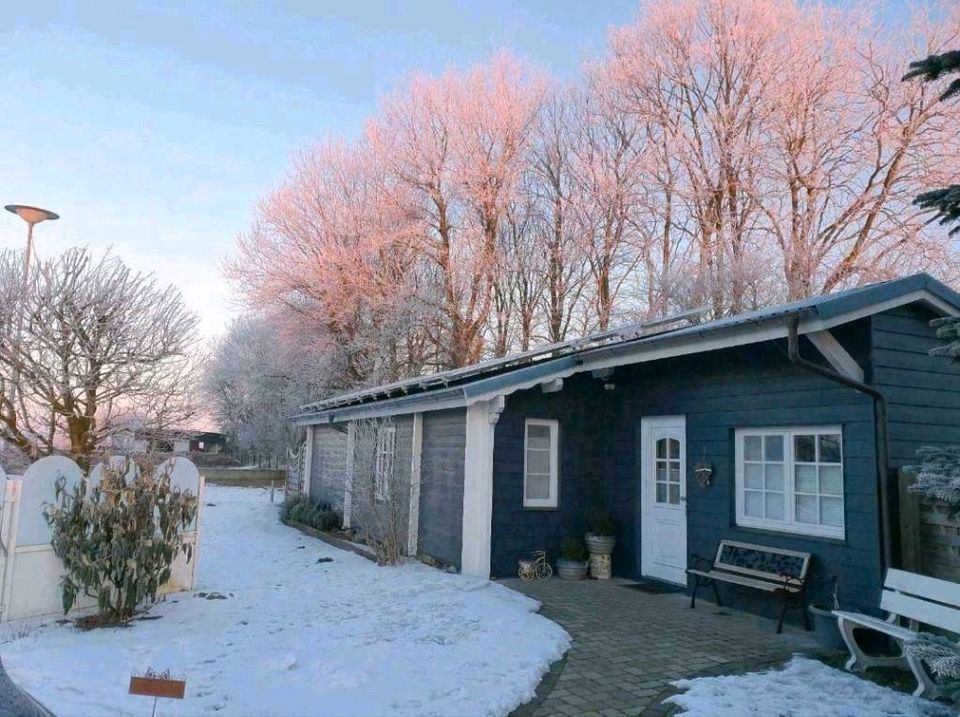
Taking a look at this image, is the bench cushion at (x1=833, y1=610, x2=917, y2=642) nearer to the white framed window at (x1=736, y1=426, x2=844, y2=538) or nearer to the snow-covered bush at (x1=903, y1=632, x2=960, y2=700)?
the snow-covered bush at (x1=903, y1=632, x2=960, y2=700)

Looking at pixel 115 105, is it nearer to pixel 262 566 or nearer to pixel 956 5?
pixel 262 566

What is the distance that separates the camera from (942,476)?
427cm

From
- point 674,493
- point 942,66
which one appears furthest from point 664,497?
point 942,66

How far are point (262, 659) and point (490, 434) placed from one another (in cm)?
417

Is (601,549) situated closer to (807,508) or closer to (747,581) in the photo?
(747,581)

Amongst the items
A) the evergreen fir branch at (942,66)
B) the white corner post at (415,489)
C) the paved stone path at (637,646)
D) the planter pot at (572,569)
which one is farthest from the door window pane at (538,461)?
the evergreen fir branch at (942,66)

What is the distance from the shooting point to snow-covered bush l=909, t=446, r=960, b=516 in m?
4.15

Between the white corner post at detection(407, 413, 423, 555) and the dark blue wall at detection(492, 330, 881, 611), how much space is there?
6.24 feet

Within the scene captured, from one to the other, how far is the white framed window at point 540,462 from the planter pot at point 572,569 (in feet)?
2.42

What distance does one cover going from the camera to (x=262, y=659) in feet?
17.0

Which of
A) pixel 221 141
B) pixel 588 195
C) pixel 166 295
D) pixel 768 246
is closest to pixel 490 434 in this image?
pixel 166 295

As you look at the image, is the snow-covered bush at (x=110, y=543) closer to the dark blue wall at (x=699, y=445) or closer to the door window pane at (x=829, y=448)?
Answer: the dark blue wall at (x=699, y=445)

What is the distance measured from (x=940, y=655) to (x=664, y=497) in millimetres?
4863

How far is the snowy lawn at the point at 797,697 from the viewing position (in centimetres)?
436
